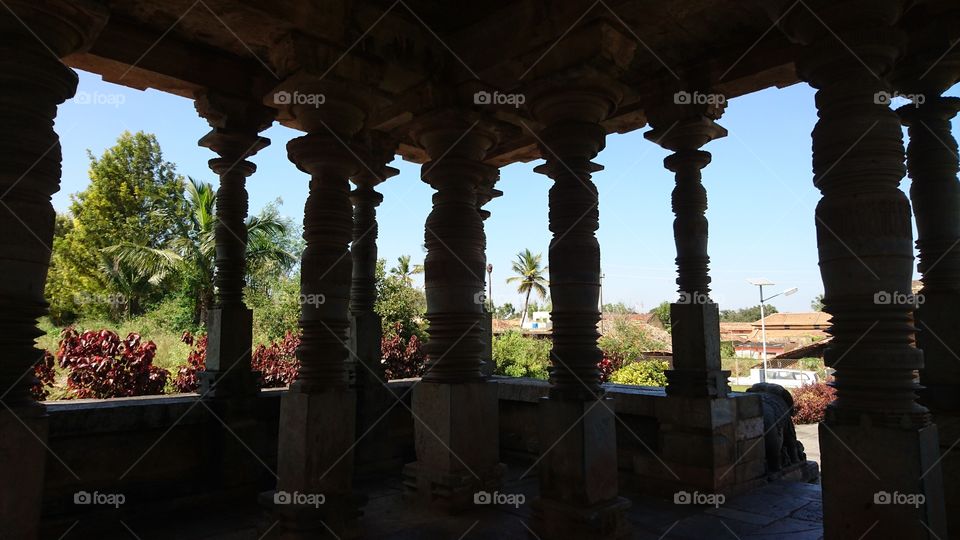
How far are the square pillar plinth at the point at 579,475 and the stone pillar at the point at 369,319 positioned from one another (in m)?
3.63

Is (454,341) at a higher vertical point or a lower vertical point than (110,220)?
lower

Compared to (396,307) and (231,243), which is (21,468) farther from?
(396,307)

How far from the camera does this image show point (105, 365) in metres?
7.68

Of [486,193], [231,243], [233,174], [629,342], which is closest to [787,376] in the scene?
[629,342]

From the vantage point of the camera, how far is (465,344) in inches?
206

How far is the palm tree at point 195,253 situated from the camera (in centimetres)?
2142

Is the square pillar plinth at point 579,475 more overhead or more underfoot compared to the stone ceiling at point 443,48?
more underfoot

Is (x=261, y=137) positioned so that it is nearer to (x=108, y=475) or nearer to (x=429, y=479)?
(x=108, y=475)

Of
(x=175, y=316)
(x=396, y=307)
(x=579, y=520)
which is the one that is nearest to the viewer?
(x=579, y=520)

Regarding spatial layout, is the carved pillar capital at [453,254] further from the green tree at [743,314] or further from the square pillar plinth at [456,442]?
the green tree at [743,314]

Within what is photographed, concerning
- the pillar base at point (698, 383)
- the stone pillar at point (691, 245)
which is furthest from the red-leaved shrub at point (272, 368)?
the stone pillar at point (691, 245)

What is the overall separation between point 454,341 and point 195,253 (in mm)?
20314

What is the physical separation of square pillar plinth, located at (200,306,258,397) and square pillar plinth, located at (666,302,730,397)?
504 cm

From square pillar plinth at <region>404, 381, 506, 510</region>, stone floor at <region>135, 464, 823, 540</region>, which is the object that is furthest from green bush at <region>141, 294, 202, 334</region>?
square pillar plinth at <region>404, 381, 506, 510</region>
